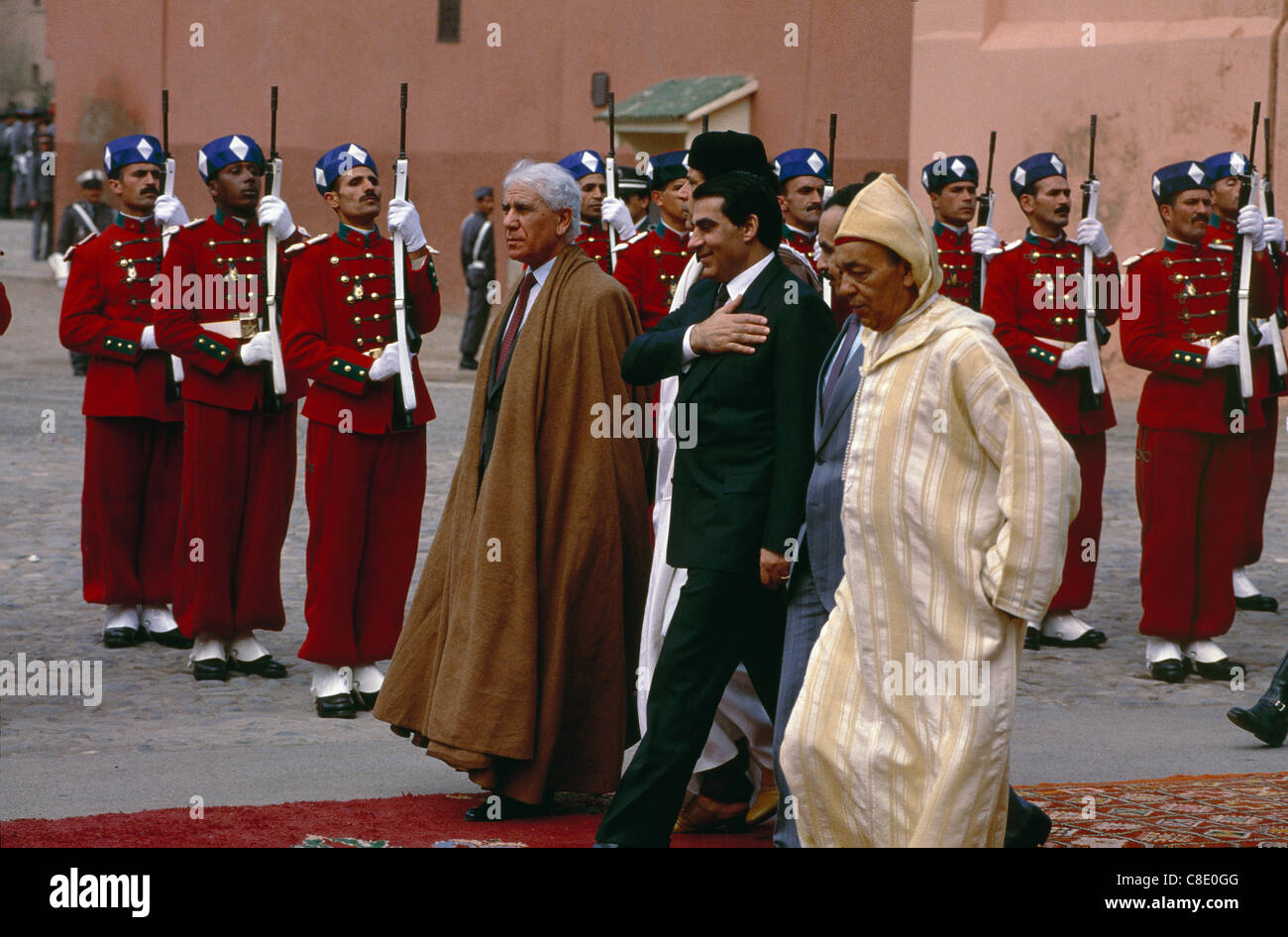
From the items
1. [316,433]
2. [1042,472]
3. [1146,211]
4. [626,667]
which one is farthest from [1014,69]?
[1042,472]

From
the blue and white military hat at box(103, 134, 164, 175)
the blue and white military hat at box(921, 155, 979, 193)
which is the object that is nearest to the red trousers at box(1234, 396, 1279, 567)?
the blue and white military hat at box(921, 155, 979, 193)

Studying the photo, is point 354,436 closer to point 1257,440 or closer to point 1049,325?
point 1049,325

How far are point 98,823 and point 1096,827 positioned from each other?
3028 millimetres

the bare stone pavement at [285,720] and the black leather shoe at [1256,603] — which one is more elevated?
the black leather shoe at [1256,603]

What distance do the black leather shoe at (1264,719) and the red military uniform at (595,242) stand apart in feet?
15.7

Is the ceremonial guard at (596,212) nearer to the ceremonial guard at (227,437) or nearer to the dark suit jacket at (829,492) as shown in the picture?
the ceremonial guard at (227,437)

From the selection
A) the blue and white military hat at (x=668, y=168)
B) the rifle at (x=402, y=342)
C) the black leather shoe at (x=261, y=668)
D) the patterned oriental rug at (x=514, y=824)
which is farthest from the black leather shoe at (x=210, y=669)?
the blue and white military hat at (x=668, y=168)

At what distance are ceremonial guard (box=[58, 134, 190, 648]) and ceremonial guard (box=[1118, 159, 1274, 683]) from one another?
450 centimetres

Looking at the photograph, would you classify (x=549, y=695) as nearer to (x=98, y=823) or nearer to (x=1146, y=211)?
(x=98, y=823)

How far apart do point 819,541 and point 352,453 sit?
3.27 meters

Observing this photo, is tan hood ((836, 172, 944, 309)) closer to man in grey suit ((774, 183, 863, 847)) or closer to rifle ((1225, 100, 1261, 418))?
man in grey suit ((774, 183, 863, 847))

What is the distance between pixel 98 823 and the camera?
6.15 metres

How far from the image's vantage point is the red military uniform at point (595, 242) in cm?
1118
